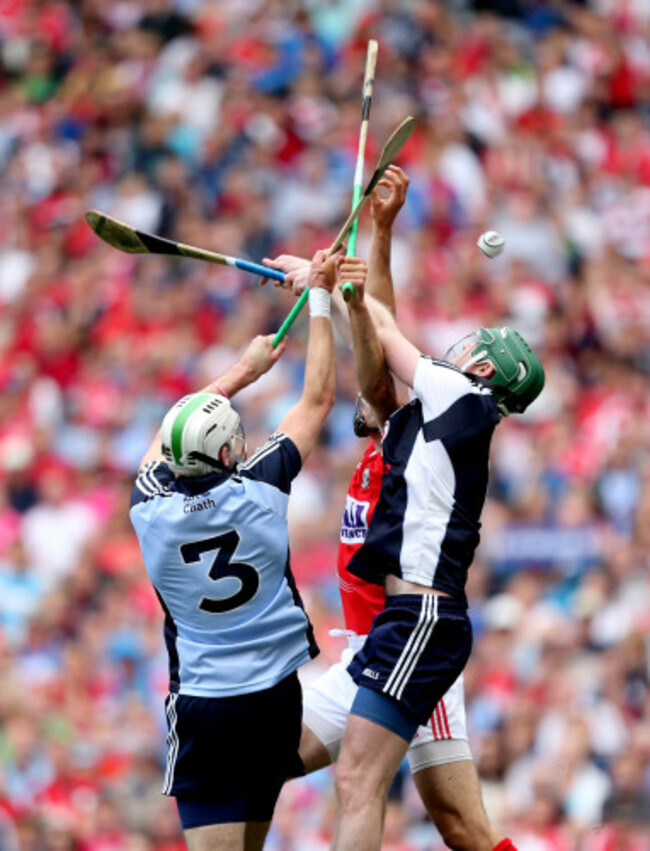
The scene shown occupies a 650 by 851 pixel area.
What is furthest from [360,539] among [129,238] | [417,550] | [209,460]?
[129,238]

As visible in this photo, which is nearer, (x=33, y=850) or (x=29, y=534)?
(x=33, y=850)

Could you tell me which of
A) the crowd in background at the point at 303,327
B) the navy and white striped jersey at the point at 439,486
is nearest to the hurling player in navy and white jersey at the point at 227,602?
the navy and white striped jersey at the point at 439,486

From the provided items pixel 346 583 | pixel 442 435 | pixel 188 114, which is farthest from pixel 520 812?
pixel 188 114

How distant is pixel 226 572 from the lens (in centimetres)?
532

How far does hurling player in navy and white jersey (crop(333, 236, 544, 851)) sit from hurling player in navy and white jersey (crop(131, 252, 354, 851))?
0.83ft

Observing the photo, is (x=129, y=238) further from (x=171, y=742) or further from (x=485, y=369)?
(x=171, y=742)

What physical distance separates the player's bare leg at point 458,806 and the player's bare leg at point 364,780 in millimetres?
485

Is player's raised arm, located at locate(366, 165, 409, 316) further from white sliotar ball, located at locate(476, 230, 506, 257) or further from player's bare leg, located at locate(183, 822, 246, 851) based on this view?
player's bare leg, located at locate(183, 822, 246, 851)

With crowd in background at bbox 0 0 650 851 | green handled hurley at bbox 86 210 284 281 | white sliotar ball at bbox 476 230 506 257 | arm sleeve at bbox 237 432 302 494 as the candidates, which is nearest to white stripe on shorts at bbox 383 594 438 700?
arm sleeve at bbox 237 432 302 494

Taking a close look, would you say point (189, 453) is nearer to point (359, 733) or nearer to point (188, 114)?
point (359, 733)

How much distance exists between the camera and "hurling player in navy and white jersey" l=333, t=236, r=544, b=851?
5340mm

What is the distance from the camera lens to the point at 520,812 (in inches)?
333

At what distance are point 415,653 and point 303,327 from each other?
672cm

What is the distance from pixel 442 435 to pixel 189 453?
2.66 ft
